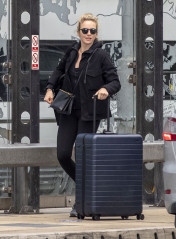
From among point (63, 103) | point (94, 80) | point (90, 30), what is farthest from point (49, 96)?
point (90, 30)

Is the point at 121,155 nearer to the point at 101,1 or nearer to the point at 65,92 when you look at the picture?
the point at 65,92

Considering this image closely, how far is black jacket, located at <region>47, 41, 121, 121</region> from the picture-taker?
10.2m

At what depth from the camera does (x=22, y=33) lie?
469 inches

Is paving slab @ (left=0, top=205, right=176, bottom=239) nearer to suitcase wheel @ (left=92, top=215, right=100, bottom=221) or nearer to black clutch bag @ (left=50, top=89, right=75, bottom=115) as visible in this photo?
suitcase wheel @ (left=92, top=215, right=100, bottom=221)

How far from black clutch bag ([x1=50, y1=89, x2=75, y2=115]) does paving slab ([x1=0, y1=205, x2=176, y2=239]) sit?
104 centimetres

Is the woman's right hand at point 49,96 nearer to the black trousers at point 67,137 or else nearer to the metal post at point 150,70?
the black trousers at point 67,137

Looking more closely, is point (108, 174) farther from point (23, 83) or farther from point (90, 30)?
point (23, 83)

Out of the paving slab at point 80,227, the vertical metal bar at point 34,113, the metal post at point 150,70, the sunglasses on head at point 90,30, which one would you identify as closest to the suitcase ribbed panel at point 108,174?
the paving slab at point 80,227

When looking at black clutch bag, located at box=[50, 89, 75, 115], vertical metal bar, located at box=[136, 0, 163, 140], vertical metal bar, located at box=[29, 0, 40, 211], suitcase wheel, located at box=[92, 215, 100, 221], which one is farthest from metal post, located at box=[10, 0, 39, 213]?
suitcase wheel, located at box=[92, 215, 100, 221]

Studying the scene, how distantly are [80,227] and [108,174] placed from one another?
684mm

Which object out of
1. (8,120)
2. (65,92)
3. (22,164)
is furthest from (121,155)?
(8,120)

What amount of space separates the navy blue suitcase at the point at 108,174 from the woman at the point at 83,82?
1.26ft

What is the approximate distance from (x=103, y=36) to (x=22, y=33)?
48.9 inches

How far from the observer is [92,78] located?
10.3 metres
